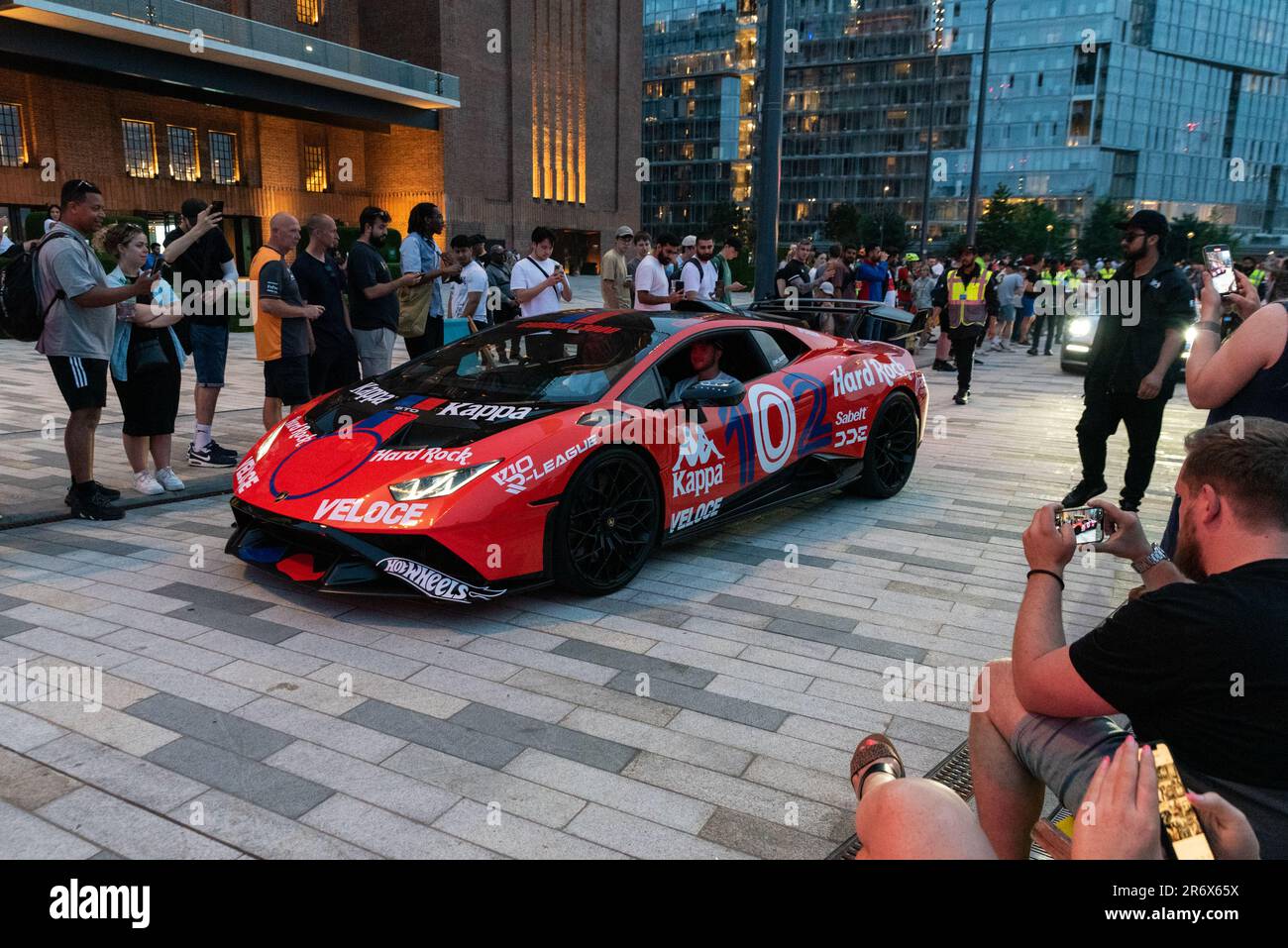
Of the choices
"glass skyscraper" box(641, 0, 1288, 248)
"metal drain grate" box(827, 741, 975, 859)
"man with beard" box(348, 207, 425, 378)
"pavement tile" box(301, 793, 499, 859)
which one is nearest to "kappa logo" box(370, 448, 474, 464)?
"pavement tile" box(301, 793, 499, 859)

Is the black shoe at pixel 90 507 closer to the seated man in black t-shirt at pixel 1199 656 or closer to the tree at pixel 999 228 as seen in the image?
the seated man in black t-shirt at pixel 1199 656

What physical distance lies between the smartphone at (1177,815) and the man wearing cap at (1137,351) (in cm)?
487

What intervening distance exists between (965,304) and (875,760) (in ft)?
33.3

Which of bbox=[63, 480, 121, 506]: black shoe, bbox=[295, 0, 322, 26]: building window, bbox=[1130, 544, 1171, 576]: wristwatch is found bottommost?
bbox=[63, 480, 121, 506]: black shoe

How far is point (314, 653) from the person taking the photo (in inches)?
152

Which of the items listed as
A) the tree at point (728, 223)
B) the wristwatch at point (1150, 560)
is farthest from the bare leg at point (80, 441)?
the tree at point (728, 223)

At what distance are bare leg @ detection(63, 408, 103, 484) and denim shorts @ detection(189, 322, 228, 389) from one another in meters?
1.42

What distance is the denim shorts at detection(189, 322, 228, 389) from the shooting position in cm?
708

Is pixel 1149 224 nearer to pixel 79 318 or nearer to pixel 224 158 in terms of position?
pixel 79 318

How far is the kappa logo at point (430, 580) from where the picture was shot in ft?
13.1

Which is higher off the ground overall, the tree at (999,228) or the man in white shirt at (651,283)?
the tree at (999,228)

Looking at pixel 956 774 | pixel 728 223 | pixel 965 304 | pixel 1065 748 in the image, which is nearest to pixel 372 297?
pixel 956 774

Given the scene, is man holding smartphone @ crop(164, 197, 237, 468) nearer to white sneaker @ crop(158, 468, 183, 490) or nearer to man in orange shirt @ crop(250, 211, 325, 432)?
man in orange shirt @ crop(250, 211, 325, 432)
